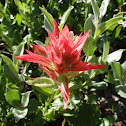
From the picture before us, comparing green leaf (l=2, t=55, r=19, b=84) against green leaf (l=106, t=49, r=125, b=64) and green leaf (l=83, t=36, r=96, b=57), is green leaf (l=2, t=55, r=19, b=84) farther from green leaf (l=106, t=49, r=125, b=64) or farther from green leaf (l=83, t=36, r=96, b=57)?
green leaf (l=106, t=49, r=125, b=64)

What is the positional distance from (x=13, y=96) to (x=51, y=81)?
1.58 feet

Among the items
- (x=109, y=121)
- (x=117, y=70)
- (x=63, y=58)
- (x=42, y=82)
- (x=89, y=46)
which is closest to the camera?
(x=63, y=58)

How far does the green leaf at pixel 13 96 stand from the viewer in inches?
58.7

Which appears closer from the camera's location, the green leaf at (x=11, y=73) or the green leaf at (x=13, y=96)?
the green leaf at (x=13, y=96)

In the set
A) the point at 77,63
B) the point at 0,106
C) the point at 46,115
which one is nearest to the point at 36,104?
the point at 46,115

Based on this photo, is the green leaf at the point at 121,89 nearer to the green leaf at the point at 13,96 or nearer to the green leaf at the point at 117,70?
the green leaf at the point at 117,70

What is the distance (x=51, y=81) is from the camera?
1.30 meters

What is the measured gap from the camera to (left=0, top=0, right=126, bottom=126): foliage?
1511mm

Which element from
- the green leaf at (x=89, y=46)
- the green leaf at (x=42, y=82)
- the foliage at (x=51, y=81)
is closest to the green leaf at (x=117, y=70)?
the foliage at (x=51, y=81)

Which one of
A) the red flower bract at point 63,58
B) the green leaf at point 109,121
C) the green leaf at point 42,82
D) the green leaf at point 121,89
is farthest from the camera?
the green leaf at point 109,121

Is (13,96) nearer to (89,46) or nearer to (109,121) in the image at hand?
(89,46)

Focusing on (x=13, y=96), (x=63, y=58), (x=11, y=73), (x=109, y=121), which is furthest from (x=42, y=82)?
(x=109, y=121)

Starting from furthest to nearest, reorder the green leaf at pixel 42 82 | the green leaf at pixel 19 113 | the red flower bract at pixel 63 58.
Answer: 1. the green leaf at pixel 19 113
2. the green leaf at pixel 42 82
3. the red flower bract at pixel 63 58

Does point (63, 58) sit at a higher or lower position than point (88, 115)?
higher
